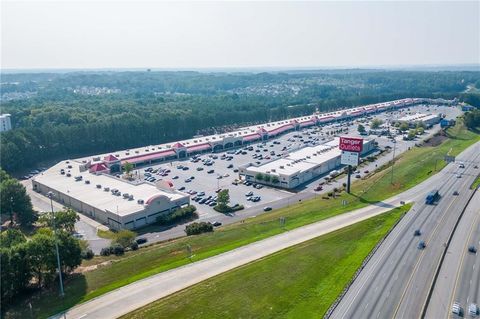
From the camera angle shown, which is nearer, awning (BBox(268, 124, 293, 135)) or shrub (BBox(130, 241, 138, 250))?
shrub (BBox(130, 241, 138, 250))

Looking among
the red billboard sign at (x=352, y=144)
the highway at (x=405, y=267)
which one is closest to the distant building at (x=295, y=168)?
the red billboard sign at (x=352, y=144)

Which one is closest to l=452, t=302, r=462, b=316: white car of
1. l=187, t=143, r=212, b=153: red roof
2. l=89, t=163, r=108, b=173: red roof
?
l=89, t=163, r=108, b=173: red roof

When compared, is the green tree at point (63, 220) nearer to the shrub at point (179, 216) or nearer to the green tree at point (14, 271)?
the shrub at point (179, 216)

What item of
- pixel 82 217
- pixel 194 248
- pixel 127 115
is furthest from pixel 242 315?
pixel 127 115

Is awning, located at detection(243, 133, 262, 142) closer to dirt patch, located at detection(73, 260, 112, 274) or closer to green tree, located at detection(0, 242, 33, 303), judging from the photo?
dirt patch, located at detection(73, 260, 112, 274)

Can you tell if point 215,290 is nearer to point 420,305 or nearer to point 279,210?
point 420,305

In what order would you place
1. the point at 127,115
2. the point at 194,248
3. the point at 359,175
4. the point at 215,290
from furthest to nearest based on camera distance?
the point at 127,115, the point at 359,175, the point at 194,248, the point at 215,290
